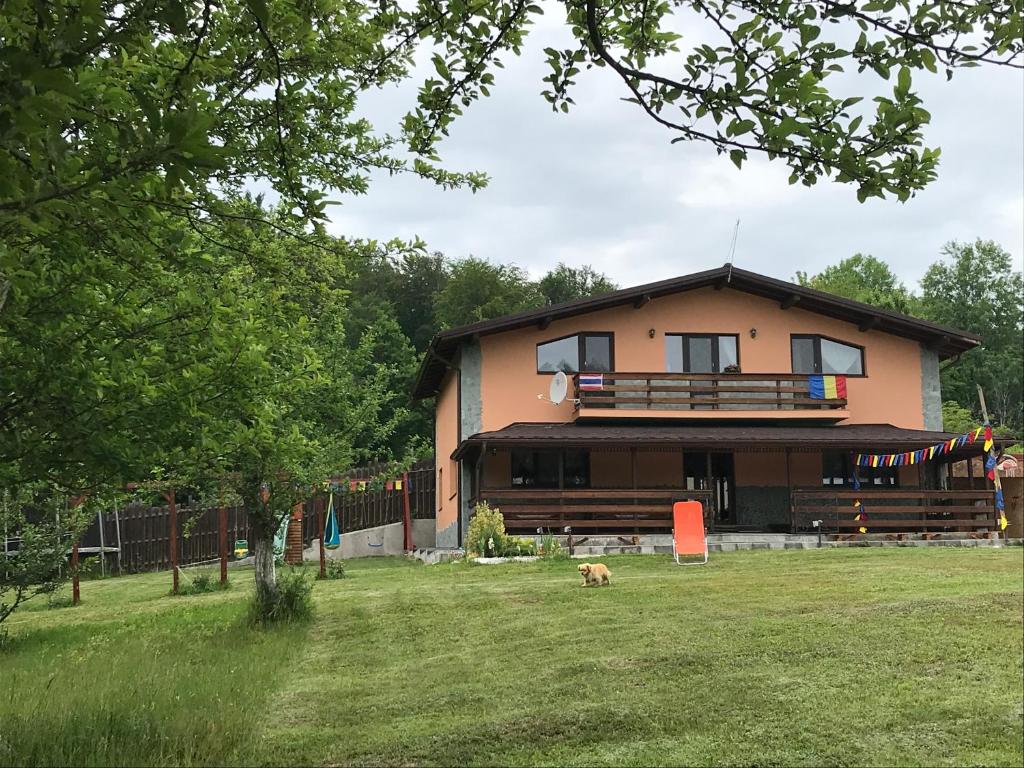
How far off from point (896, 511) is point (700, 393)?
16.8 feet

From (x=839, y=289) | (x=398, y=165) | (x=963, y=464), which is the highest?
(x=839, y=289)

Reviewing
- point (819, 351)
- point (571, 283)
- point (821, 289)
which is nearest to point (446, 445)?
point (819, 351)

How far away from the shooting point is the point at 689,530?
49.7 feet

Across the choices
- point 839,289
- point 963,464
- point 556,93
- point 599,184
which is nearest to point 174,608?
point 599,184

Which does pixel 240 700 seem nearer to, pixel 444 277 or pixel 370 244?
pixel 370 244

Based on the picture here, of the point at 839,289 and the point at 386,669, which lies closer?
the point at 386,669

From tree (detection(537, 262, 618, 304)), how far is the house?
2703 cm

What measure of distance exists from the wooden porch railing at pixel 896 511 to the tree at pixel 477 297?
2481cm

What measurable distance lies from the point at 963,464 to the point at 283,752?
74.7ft

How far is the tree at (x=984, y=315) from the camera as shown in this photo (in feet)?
176

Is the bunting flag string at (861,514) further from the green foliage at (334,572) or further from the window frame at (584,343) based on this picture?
the green foliage at (334,572)

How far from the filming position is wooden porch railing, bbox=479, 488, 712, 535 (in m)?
19.4

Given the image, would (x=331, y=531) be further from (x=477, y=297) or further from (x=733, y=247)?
(x=477, y=297)

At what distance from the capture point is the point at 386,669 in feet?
24.8
